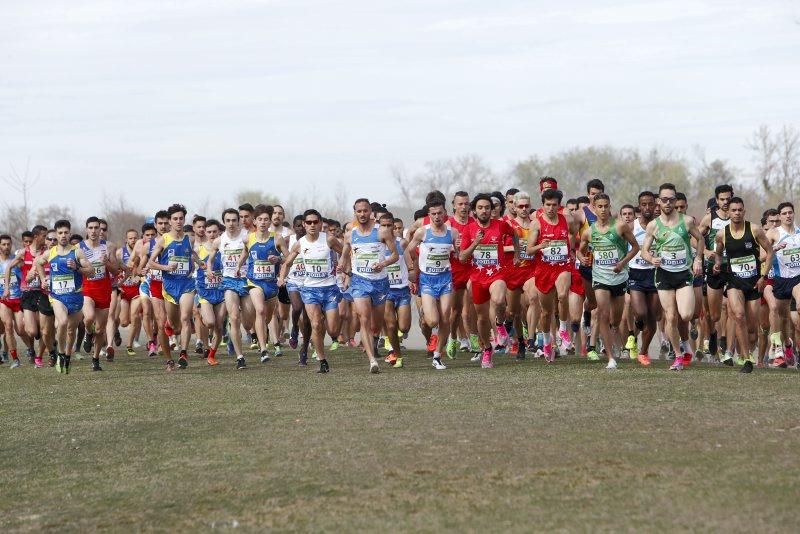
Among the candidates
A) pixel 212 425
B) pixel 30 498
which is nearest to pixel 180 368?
pixel 212 425

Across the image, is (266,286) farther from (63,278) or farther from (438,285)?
(438,285)

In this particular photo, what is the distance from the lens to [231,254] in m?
17.9

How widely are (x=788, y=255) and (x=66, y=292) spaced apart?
975 centimetres

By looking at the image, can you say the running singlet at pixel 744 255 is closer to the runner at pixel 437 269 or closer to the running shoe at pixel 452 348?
the runner at pixel 437 269

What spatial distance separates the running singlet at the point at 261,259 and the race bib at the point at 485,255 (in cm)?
325

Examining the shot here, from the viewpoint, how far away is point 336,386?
1414 centimetres

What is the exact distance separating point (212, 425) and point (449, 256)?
5712 millimetres

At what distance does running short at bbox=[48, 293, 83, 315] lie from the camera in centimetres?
1789

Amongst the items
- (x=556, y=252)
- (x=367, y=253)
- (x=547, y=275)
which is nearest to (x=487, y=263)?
(x=547, y=275)

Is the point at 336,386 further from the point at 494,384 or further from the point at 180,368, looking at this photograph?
the point at 180,368

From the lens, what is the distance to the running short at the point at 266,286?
58.7 ft

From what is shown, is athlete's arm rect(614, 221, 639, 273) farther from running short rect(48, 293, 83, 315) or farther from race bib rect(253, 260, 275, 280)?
running short rect(48, 293, 83, 315)

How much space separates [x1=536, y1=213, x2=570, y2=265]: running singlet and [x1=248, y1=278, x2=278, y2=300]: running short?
4048 millimetres

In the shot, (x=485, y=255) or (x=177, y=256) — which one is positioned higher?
(x=177, y=256)
